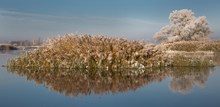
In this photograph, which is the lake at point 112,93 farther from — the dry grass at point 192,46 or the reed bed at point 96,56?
the dry grass at point 192,46

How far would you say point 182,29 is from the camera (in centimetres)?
5253

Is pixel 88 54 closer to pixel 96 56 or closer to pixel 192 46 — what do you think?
pixel 96 56

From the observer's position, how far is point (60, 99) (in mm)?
8047

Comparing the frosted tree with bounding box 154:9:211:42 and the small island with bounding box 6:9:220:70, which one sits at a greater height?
the frosted tree with bounding box 154:9:211:42

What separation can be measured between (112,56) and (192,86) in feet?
22.9

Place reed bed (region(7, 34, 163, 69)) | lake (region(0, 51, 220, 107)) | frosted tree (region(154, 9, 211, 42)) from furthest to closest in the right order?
frosted tree (region(154, 9, 211, 42)), reed bed (region(7, 34, 163, 69)), lake (region(0, 51, 220, 107))

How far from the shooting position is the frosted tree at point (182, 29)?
52.2m

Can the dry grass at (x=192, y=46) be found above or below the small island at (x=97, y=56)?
above

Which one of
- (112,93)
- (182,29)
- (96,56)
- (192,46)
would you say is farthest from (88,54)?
(182,29)

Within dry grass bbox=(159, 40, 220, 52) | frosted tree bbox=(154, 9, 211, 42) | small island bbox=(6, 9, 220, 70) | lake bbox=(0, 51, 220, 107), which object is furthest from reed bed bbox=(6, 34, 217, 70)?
frosted tree bbox=(154, 9, 211, 42)

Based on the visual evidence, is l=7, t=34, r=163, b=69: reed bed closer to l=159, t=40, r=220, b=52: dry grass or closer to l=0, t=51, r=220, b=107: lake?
l=0, t=51, r=220, b=107: lake

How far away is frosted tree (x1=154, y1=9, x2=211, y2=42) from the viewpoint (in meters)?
52.2

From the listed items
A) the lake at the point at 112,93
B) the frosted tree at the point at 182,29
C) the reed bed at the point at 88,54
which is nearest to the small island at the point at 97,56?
the reed bed at the point at 88,54

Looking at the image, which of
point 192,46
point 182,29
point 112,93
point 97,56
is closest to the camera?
point 112,93
